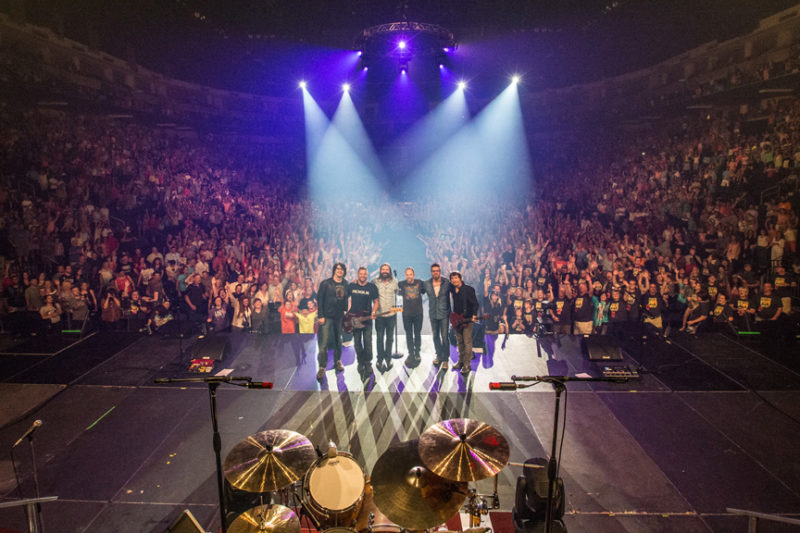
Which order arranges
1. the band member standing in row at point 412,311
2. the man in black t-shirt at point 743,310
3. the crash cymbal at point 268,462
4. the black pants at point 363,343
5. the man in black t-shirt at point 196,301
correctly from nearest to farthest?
the crash cymbal at point 268,462, the black pants at point 363,343, the band member standing in row at point 412,311, the man in black t-shirt at point 743,310, the man in black t-shirt at point 196,301

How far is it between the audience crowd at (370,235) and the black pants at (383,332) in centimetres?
187

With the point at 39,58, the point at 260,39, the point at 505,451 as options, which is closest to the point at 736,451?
the point at 505,451

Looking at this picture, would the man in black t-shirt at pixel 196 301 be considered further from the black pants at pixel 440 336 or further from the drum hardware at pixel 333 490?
the drum hardware at pixel 333 490

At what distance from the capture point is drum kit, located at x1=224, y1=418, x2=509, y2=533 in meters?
2.71

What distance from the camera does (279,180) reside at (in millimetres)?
18688

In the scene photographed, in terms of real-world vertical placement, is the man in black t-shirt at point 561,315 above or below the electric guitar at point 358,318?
below

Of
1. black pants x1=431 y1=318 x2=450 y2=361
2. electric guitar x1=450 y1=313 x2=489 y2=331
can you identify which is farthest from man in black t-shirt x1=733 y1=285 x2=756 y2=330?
black pants x1=431 y1=318 x2=450 y2=361

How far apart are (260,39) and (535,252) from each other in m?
17.1

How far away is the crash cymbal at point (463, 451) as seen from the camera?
2.70m

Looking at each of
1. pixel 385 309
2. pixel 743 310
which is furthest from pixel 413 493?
pixel 743 310

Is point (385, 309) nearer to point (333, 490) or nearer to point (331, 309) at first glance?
point (331, 309)

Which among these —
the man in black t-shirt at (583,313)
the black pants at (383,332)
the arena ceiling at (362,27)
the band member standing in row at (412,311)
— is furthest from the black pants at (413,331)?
the arena ceiling at (362,27)

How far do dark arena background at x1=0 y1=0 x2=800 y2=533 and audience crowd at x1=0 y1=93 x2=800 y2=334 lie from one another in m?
0.09

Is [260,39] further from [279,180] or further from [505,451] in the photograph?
[505,451]
